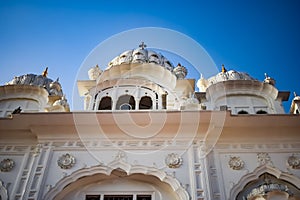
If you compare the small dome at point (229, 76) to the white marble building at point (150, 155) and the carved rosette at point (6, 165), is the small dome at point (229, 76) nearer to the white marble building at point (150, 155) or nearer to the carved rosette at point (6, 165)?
the white marble building at point (150, 155)

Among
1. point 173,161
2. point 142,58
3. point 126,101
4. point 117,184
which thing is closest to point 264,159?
point 173,161

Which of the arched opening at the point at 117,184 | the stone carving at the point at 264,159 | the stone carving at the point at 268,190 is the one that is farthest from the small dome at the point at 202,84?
the stone carving at the point at 268,190

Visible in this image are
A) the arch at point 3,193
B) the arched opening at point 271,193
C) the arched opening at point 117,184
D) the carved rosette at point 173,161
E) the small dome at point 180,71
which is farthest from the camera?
the small dome at point 180,71

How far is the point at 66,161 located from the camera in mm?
9477

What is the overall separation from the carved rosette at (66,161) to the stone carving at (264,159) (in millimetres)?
5124

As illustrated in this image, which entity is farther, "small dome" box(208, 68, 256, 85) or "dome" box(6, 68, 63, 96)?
"dome" box(6, 68, 63, 96)

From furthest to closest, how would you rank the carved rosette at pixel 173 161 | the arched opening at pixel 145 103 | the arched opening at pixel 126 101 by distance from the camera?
the arched opening at pixel 145 103 → the arched opening at pixel 126 101 → the carved rosette at pixel 173 161

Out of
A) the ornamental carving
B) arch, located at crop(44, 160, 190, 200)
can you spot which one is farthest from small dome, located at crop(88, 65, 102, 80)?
the ornamental carving

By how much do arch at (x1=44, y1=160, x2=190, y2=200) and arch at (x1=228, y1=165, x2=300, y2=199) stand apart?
1.48 metres

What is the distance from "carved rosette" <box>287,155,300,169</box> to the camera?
9.35 m

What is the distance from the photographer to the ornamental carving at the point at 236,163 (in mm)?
9328

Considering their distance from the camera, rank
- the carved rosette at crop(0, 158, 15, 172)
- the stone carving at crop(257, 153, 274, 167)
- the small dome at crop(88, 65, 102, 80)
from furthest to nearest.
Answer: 1. the small dome at crop(88, 65, 102, 80)
2. the carved rosette at crop(0, 158, 15, 172)
3. the stone carving at crop(257, 153, 274, 167)

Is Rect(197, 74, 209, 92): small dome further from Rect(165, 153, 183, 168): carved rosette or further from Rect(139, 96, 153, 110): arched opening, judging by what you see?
Rect(165, 153, 183, 168): carved rosette

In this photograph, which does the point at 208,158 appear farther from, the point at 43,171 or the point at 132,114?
the point at 43,171
